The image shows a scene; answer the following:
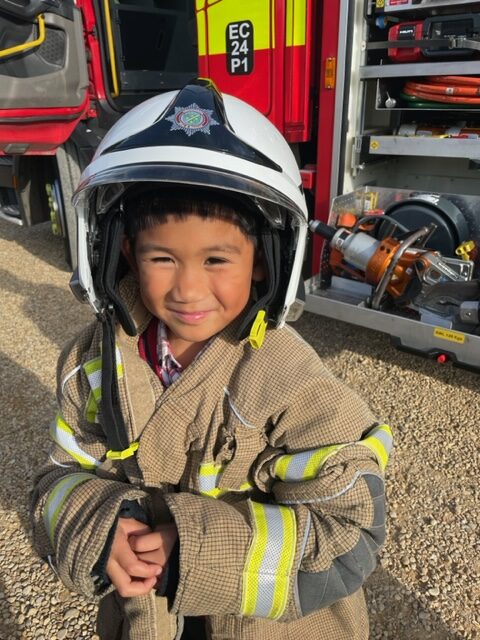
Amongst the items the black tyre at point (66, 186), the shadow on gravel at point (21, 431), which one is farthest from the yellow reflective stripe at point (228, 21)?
the shadow on gravel at point (21, 431)

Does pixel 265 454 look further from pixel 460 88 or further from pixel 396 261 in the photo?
pixel 460 88

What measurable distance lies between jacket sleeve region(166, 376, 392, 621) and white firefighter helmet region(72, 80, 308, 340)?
28 centimetres

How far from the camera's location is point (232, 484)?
4.13ft

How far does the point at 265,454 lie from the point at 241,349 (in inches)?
9.6

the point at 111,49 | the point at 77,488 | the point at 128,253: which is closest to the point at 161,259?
the point at 128,253

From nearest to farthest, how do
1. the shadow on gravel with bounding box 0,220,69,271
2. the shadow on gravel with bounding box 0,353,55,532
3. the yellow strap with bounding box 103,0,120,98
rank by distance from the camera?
the shadow on gravel with bounding box 0,353,55,532 → the yellow strap with bounding box 103,0,120,98 → the shadow on gravel with bounding box 0,220,69,271

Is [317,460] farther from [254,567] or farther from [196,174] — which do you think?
[196,174]

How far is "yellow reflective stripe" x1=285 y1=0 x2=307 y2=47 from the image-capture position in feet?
11.0

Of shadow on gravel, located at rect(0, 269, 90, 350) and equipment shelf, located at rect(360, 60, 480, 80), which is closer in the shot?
equipment shelf, located at rect(360, 60, 480, 80)

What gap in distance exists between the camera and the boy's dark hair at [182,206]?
116 centimetres

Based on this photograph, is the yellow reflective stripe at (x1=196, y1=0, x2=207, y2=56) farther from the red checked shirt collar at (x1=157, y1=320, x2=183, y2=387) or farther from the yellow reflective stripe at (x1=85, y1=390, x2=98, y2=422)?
the yellow reflective stripe at (x1=85, y1=390, x2=98, y2=422)

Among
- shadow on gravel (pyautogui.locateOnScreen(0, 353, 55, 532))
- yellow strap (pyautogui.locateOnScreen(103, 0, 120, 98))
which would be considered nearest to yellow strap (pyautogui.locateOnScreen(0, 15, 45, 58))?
yellow strap (pyautogui.locateOnScreen(103, 0, 120, 98))

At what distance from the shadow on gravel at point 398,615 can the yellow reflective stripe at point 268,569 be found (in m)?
1.09

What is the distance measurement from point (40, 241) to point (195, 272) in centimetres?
596
